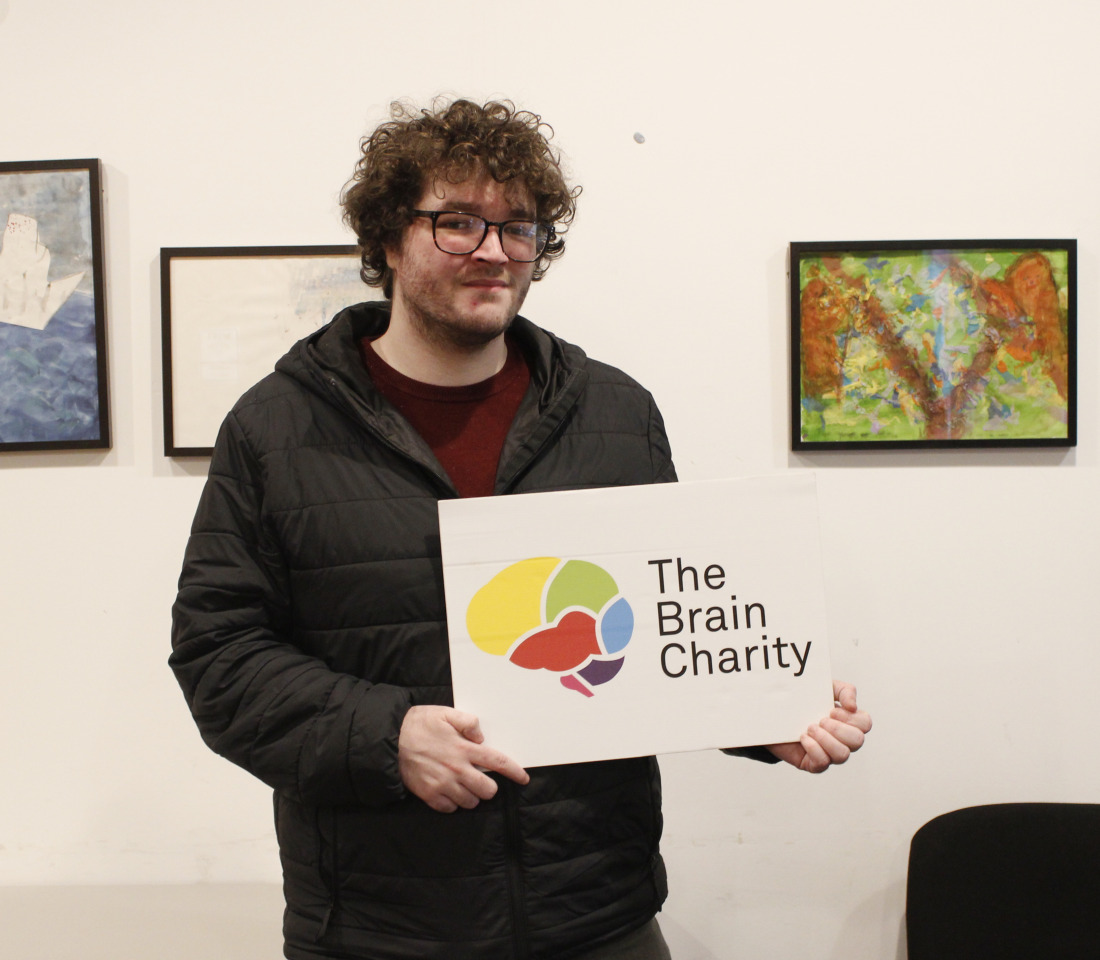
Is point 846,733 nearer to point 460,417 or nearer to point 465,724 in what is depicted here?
point 465,724

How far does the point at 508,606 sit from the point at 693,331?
2.81 ft

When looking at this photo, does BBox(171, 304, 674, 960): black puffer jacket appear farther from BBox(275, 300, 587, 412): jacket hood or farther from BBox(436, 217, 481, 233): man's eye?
BBox(436, 217, 481, 233): man's eye

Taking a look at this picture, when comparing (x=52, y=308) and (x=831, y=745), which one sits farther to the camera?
(x=52, y=308)

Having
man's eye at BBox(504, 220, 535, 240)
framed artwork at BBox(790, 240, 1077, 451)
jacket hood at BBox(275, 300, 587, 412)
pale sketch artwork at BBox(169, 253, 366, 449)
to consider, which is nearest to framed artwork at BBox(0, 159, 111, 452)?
pale sketch artwork at BBox(169, 253, 366, 449)

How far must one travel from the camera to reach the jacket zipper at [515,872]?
105cm

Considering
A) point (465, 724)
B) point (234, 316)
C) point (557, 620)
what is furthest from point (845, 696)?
point (234, 316)

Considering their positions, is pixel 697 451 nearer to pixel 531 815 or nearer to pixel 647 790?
pixel 647 790

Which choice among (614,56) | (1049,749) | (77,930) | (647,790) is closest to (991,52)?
(614,56)

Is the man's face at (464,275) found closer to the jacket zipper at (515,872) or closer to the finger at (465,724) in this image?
the finger at (465,724)

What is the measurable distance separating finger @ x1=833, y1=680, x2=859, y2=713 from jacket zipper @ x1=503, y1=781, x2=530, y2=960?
0.45 m

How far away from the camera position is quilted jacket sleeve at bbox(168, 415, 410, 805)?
0.99m

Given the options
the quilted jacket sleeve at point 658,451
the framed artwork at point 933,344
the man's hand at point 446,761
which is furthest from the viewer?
the framed artwork at point 933,344

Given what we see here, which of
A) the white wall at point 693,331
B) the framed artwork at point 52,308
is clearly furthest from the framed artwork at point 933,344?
the framed artwork at point 52,308

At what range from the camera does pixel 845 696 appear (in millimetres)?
1112
